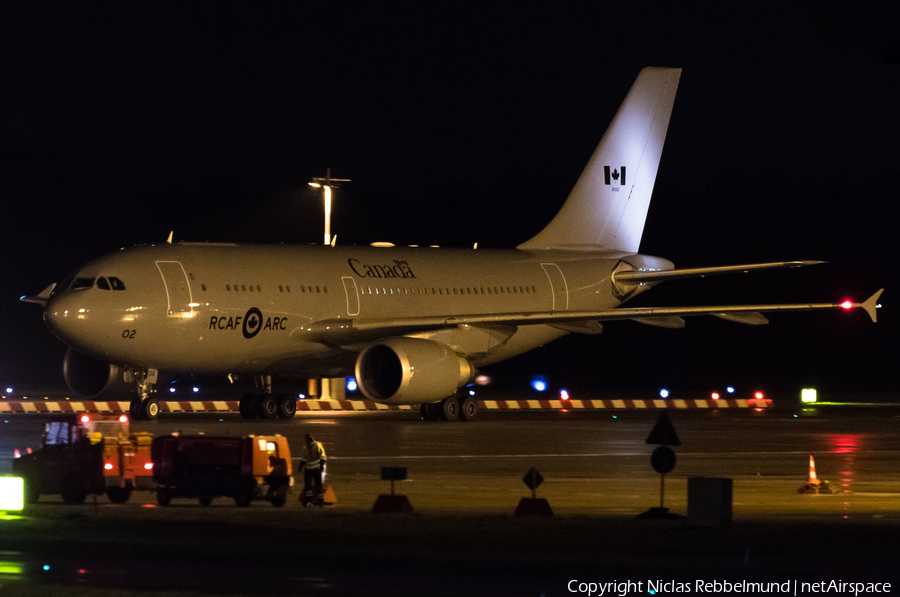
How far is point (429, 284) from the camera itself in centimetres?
3209

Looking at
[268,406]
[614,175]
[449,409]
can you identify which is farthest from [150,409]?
[614,175]

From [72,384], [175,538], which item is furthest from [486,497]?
[72,384]

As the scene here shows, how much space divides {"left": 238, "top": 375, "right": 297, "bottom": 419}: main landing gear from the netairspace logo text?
2002cm

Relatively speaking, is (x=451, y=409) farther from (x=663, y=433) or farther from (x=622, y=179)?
(x=663, y=433)

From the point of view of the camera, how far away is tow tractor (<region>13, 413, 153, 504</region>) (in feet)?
47.6

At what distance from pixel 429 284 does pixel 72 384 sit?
844 cm

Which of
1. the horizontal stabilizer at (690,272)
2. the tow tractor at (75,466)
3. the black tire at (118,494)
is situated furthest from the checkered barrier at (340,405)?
the black tire at (118,494)

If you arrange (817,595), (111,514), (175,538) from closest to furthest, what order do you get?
(817,595) → (175,538) → (111,514)

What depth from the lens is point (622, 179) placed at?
38000 millimetres

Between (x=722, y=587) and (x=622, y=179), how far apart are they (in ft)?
95.4

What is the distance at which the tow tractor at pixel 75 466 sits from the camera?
47.6 feet

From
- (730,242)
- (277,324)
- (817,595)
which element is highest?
(730,242)

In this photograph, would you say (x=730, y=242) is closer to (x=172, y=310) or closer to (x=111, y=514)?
(x=172, y=310)

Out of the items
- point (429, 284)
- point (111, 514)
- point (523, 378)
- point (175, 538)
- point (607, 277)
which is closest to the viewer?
point (175, 538)
